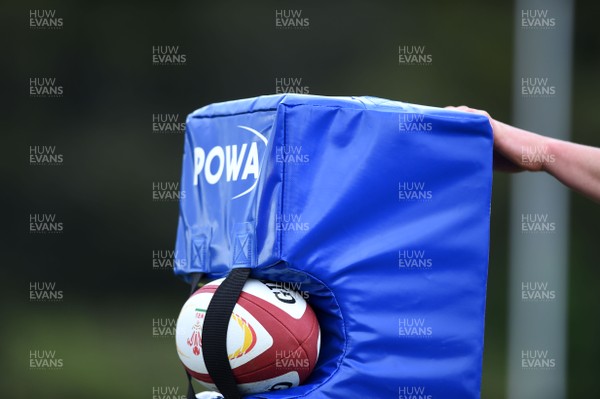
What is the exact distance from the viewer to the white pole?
6.20 metres

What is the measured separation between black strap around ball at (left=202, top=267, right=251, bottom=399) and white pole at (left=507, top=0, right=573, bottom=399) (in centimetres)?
401

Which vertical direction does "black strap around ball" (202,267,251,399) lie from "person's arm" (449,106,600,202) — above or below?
below

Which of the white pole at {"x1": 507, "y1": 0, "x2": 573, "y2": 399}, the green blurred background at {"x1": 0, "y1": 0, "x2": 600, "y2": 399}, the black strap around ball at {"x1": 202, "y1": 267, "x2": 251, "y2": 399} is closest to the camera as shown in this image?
the black strap around ball at {"x1": 202, "y1": 267, "x2": 251, "y2": 399}

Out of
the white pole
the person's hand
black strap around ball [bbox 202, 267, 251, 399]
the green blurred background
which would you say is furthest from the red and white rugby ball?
the green blurred background

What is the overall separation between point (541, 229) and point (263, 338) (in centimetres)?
462

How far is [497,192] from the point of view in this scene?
8992 millimetres

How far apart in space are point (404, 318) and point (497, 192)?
6.64 m

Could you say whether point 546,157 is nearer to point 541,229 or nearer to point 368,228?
point 368,228

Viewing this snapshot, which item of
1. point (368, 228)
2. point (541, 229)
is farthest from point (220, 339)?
point (541, 229)

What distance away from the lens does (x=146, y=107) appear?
9508mm

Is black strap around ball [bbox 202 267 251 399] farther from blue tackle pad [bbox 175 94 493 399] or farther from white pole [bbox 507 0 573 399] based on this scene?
white pole [bbox 507 0 573 399]

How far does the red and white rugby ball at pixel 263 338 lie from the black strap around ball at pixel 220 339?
0.6 inches

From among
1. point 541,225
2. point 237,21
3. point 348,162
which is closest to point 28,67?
point 237,21

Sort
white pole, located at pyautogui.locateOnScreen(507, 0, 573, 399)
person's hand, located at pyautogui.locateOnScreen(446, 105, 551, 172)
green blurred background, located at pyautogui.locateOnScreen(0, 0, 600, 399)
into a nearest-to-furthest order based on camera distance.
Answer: person's hand, located at pyautogui.locateOnScreen(446, 105, 551, 172)
white pole, located at pyautogui.locateOnScreen(507, 0, 573, 399)
green blurred background, located at pyautogui.locateOnScreen(0, 0, 600, 399)
